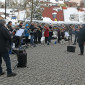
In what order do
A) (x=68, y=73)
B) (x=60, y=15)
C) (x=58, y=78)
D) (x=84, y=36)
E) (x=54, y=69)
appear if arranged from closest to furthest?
(x=58, y=78) < (x=68, y=73) < (x=54, y=69) < (x=84, y=36) < (x=60, y=15)

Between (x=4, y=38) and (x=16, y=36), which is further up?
(x=4, y=38)

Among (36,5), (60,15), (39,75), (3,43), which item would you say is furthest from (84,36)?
(60,15)

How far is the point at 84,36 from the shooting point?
43.5 ft

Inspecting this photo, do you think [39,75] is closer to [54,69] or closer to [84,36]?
[54,69]

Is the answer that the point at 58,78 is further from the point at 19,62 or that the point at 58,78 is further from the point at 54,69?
the point at 19,62

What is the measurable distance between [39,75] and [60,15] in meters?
43.5

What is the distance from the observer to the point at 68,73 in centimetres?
848

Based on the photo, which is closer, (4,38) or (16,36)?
(4,38)

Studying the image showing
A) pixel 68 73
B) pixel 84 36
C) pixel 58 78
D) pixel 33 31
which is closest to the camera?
pixel 58 78

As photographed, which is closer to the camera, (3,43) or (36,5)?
(3,43)

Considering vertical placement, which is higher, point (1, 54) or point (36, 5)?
point (36, 5)

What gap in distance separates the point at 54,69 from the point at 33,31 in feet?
29.0

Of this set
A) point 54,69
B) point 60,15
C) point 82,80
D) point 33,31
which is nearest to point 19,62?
point 54,69

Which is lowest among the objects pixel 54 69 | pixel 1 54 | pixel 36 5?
pixel 54 69
